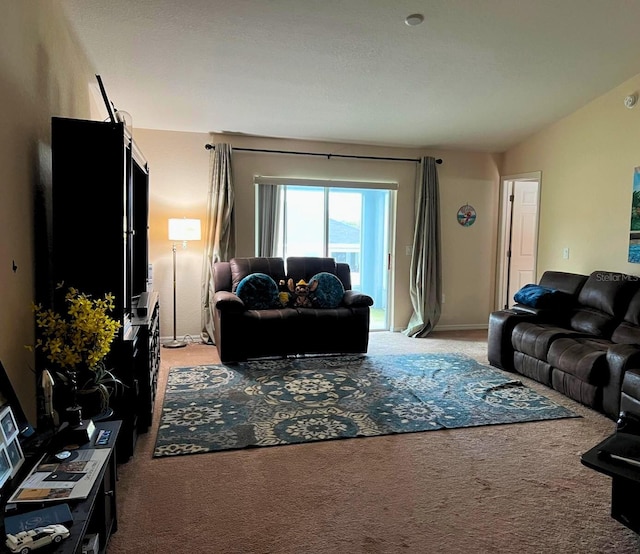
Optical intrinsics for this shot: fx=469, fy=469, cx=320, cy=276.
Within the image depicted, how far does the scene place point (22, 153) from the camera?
7.19 feet

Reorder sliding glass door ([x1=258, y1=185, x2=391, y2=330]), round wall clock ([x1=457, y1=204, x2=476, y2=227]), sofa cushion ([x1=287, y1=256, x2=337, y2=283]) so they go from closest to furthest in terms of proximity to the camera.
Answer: sofa cushion ([x1=287, y1=256, x2=337, y2=283]), sliding glass door ([x1=258, y1=185, x2=391, y2=330]), round wall clock ([x1=457, y1=204, x2=476, y2=227])

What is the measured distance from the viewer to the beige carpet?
77.7 inches

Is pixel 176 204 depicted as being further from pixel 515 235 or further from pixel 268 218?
pixel 515 235

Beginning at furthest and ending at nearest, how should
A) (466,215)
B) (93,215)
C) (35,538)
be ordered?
(466,215) → (93,215) → (35,538)

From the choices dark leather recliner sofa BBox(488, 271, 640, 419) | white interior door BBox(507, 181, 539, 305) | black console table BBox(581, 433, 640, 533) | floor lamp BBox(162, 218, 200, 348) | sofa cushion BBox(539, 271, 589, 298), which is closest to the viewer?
black console table BBox(581, 433, 640, 533)

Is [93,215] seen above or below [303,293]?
above

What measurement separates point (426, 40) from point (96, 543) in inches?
145

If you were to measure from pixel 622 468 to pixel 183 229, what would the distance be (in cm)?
436

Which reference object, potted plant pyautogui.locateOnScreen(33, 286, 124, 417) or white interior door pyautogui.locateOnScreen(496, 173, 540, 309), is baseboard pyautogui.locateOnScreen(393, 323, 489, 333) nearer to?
white interior door pyautogui.locateOnScreen(496, 173, 540, 309)

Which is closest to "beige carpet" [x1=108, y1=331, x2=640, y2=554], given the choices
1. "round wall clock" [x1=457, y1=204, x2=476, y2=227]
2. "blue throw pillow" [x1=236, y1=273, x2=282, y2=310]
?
"blue throw pillow" [x1=236, y1=273, x2=282, y2=310]

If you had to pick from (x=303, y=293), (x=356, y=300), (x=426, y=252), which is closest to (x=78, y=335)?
(x=303, y=293)

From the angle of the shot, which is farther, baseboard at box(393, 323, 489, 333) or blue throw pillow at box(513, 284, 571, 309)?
baseboard at box(393, 323, 489, 333)

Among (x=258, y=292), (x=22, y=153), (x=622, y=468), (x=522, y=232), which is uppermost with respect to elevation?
(x=22, y=153)

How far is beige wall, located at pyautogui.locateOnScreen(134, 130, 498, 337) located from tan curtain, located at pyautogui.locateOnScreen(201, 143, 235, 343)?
156mm
